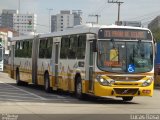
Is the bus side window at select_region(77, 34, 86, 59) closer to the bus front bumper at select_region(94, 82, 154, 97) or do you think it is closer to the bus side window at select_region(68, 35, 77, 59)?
the bus side window at select_region(68, 35, 77, 59)

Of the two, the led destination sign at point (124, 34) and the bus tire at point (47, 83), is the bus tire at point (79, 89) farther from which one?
the bus tire at point (47, 83)

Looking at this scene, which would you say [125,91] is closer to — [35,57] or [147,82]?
[147,82]

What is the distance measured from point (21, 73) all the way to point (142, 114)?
57.6ft

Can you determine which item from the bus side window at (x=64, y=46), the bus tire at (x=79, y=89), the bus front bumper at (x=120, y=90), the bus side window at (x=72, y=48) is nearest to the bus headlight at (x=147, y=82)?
the bus front bumper at (x=120, y=90)

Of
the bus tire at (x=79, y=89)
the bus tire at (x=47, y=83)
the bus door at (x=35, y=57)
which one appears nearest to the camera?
the bus tire at (x=79, y=89)

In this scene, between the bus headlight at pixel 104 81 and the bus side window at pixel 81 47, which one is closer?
the bus headlight at pixel 104 81

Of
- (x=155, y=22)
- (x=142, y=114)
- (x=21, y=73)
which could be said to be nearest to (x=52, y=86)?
(x=21, y=73)

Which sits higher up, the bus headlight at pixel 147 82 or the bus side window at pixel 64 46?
the bus side window at pixel 64 46

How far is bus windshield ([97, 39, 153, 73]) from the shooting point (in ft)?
68.0

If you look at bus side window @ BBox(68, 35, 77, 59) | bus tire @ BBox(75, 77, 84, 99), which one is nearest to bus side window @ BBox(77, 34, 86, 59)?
bus side window @ BBox(68, 35, 77, 59)

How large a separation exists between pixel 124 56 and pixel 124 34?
3.02 feet

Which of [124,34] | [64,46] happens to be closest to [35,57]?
[64,46]

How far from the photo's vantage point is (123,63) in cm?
2092

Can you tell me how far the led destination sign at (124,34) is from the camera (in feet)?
68.8
